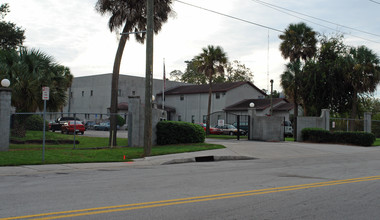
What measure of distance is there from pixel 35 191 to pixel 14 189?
671 mm

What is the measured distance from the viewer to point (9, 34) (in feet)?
127

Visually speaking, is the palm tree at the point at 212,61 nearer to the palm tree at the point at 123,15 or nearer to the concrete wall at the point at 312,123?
the concrete wall at the point at 312,123

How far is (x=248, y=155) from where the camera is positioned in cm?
1919

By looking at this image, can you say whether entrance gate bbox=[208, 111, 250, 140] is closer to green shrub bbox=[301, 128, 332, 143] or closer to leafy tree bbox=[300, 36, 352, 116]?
leafy tree bbox=[300, 36, 352, 116]

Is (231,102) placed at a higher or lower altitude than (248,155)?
higher

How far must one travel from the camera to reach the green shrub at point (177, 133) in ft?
73.0

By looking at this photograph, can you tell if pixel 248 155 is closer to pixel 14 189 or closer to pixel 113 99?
pixel 113 99

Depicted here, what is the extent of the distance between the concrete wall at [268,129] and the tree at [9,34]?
26.6m

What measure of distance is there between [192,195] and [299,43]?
35.4 m

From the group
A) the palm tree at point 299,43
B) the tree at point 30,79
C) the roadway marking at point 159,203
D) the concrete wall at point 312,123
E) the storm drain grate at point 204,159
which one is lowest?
the storm drain grate at point 204,159

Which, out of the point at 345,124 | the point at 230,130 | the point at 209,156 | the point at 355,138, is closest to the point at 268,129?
the point at 355,138

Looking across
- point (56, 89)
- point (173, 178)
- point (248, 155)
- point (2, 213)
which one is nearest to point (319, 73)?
point (248, 155)

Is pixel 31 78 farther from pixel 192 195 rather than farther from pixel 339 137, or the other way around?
pixel 339 137

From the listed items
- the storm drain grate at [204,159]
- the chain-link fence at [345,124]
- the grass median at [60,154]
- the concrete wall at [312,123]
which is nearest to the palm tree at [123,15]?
the grass median at [60,154]
